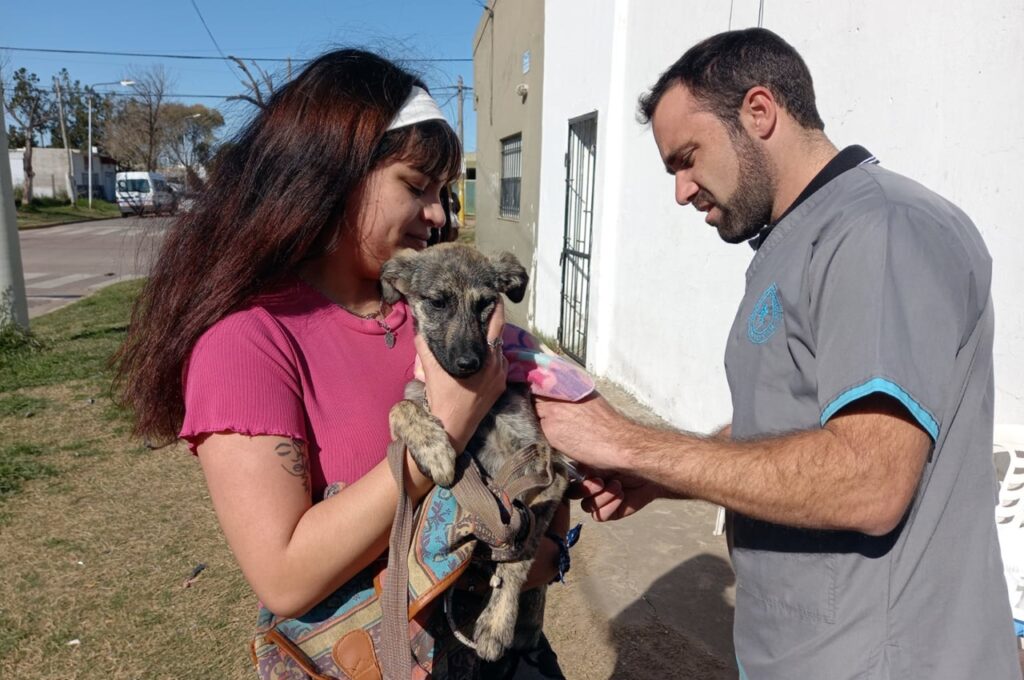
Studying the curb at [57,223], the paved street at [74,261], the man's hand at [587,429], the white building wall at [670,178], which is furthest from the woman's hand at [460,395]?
the curb at [57,223]

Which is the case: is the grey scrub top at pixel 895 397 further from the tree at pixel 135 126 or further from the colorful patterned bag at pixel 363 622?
the tree at pixel 135 126

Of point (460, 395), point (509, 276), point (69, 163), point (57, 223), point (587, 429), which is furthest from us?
point (69, 163)

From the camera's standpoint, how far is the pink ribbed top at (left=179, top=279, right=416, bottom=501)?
1701 mm

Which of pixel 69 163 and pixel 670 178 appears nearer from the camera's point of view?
pixel 670 178

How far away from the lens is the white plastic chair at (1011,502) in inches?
118

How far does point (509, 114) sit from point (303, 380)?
13221 millimetres

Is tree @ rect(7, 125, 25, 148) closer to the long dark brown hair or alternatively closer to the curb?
the curb

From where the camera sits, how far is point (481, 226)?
18.3m

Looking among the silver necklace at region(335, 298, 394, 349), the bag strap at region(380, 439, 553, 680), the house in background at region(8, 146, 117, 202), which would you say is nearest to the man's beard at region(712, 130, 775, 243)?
the bag strap at region(380, 439, 553, 680)

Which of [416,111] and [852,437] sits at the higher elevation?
[416,111]

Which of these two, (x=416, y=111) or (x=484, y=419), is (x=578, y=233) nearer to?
(x=484, y=419)

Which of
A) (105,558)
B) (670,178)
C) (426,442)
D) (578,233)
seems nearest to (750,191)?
(426,442)

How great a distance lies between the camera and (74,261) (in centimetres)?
2352

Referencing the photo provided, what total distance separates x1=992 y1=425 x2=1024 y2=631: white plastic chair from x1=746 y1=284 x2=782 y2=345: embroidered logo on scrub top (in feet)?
5.70
